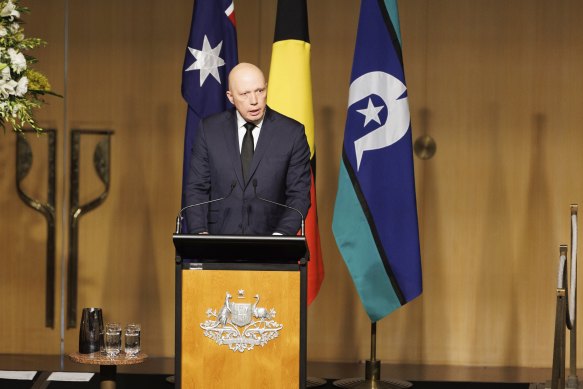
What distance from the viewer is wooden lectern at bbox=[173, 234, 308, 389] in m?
3.65

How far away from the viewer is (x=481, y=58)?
22.4 ft

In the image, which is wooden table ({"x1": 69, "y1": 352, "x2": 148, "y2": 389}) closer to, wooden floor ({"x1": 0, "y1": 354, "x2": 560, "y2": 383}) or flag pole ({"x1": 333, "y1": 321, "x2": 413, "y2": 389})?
flag pole ({"x1": 333, "y1": 321, "x2": 413, "y2": 389})

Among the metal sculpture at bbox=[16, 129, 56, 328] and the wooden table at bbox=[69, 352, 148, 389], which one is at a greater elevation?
the metal sculpture at bbox=[16, 129, 56, 328]

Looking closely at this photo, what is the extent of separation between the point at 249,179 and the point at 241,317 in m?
0.79

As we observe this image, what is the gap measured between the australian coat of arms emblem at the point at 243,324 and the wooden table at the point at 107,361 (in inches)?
27.4

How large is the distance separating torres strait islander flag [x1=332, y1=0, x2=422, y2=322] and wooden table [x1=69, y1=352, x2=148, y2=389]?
165 centimetres

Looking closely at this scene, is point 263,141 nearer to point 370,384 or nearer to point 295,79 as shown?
point 295,79

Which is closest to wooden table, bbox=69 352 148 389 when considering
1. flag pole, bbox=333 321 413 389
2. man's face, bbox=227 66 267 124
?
man's face, bbox=227 66 267 124

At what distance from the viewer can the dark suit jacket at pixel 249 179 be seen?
167 inches

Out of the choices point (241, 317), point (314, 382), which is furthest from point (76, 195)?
point (241, 317)

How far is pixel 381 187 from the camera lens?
5.58m

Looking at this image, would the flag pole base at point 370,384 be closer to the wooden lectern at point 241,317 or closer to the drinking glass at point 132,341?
the drinking glass at point 132,341

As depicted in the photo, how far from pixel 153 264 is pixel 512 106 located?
2664 mm

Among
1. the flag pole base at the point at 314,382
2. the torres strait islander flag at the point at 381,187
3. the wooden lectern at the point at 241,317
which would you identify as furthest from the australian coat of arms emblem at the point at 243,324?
the flag pole base at the point at 314,382
